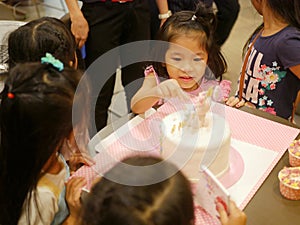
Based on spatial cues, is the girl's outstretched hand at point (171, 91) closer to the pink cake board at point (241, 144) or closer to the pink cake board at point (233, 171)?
the pink cake board at point (241, 144)

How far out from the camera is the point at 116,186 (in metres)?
0.91

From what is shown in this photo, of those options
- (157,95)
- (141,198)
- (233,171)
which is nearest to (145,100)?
(157,95)

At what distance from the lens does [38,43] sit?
1494mm

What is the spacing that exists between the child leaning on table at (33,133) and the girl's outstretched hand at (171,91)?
16.6 inches

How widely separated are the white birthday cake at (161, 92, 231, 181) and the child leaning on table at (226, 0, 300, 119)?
1.18 ft

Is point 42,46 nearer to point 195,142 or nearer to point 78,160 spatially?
point 78,160

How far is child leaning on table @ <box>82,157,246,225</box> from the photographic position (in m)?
0.87

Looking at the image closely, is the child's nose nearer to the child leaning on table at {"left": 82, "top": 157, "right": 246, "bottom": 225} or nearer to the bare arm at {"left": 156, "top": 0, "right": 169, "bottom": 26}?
the bare arm at {"left": 156, "top": 0, "right": 169, "bottom": 26}

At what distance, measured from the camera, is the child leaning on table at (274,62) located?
65.1 inches

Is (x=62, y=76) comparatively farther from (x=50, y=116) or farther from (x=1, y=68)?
(x=1, y=68)

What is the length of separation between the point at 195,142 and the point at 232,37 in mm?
2470

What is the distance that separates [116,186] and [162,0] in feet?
4.87

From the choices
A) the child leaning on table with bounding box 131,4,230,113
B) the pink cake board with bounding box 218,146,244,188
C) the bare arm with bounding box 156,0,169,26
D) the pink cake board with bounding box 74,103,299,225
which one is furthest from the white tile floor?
the pink cake board with bounding box 218,146,244,188

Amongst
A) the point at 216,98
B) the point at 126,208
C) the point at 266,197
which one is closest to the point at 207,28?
the point at 216,98
